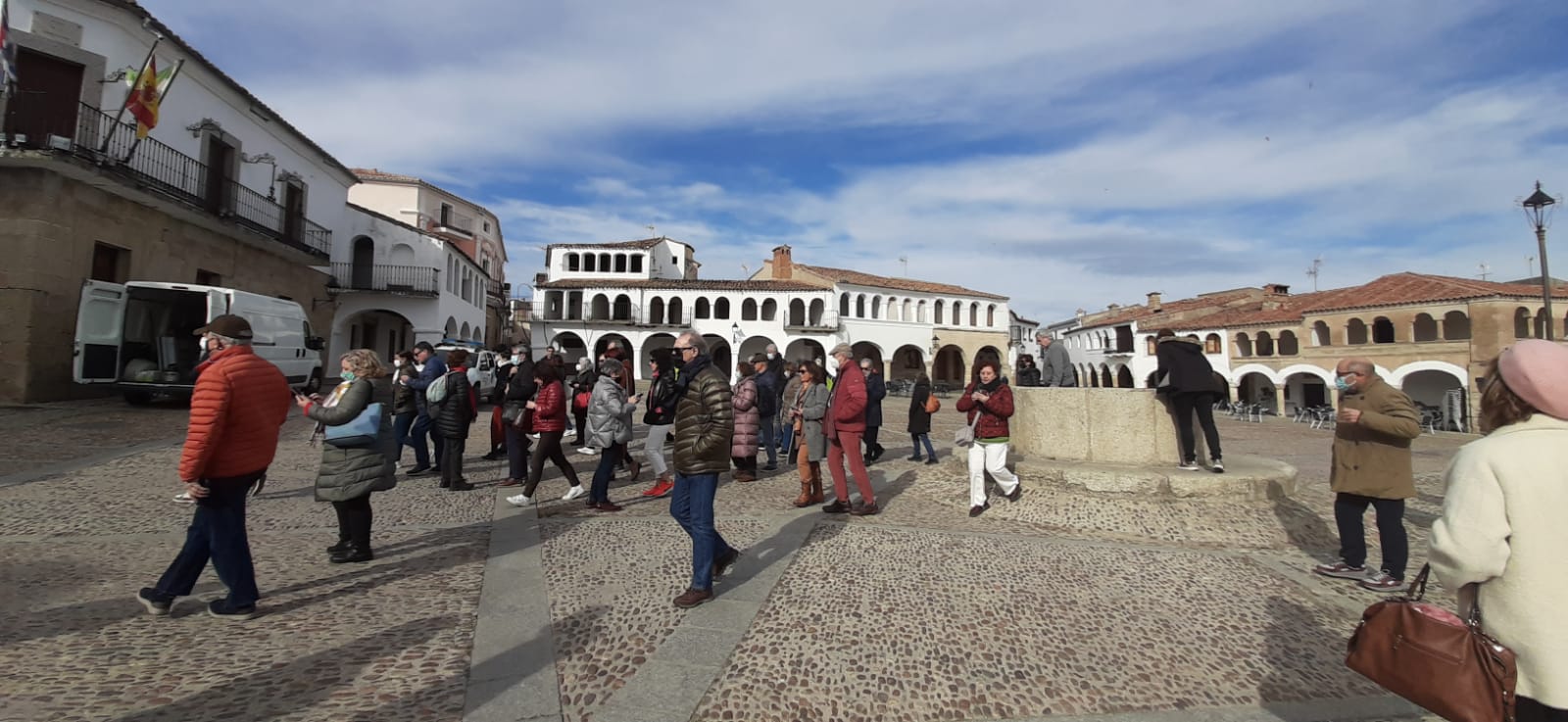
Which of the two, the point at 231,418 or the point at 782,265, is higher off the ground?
the point at 782,265

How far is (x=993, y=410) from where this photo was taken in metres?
5.83

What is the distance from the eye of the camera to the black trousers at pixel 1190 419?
20.6ft

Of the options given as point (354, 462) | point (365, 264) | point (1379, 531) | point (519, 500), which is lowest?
point (519, 500)

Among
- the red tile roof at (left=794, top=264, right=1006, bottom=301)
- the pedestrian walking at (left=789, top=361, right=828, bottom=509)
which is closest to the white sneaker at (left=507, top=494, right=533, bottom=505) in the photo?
the pedestrian walking at (left=789, top=361, right=828, bottom=509)

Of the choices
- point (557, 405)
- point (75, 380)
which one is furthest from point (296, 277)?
point (557, 405)

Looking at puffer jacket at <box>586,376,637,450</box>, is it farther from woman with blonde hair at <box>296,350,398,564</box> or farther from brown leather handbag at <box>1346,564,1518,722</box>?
brown leather handbag at <box>1346,564,1518,722</box>

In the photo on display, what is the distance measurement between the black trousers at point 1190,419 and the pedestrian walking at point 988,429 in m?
1.82

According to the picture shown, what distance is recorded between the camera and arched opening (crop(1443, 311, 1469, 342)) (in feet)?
86.5

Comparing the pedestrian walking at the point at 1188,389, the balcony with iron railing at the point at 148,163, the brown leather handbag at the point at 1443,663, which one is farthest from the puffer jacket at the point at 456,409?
the balcony with iron railing at the point at 148,163

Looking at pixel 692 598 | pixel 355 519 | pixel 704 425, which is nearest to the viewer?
pixel 692 598

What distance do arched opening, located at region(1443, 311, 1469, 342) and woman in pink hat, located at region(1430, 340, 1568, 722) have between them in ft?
115

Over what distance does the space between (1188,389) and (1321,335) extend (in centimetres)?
3290

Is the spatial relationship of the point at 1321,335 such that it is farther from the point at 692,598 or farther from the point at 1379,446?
the point at 692,598

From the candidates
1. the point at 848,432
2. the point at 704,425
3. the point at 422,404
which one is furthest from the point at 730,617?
the point at 422,404
